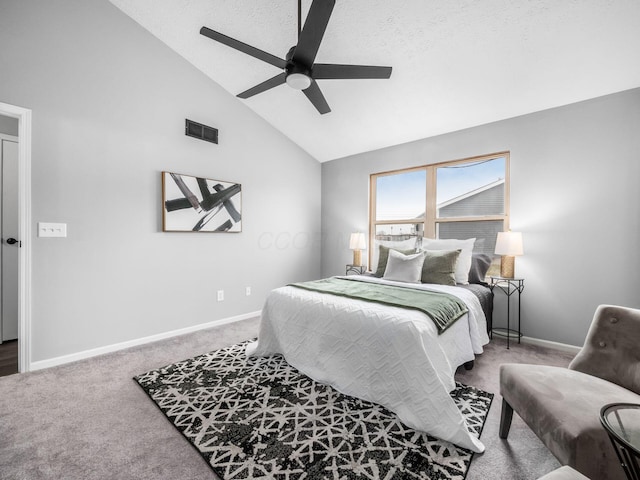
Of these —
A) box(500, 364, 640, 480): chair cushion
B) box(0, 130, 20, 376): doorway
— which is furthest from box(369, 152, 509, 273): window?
box(0, 130, 20, 376): doorway

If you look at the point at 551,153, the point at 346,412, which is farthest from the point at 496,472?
the point at 551,153

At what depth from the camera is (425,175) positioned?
3.94m

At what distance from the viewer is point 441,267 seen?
116 inches

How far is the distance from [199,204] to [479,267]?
326 cm

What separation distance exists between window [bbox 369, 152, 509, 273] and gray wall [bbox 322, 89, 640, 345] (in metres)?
0.19

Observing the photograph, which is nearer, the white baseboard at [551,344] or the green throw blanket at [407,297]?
the green throw blanket at [407,297]

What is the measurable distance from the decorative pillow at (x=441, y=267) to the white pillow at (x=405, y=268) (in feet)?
0.23

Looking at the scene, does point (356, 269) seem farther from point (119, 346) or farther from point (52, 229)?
point (52, 229)

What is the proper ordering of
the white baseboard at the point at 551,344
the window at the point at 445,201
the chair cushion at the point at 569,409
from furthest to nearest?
the window at the point at 445,201
the white baseboard at the point at 551,344
the chair cushion at the point at 569,409

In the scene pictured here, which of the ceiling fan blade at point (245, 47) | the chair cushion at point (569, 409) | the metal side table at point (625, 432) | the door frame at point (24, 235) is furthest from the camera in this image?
the door frame at point (24, 235)

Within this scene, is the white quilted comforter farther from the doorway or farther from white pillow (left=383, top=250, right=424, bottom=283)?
the doorway

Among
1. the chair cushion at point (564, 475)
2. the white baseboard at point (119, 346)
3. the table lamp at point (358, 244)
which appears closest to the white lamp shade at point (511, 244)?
the table lamp at point (358, 244)

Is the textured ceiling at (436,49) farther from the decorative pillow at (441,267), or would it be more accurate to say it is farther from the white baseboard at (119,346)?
the white baseboard at (119,346)

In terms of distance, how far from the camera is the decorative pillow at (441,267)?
290cm
